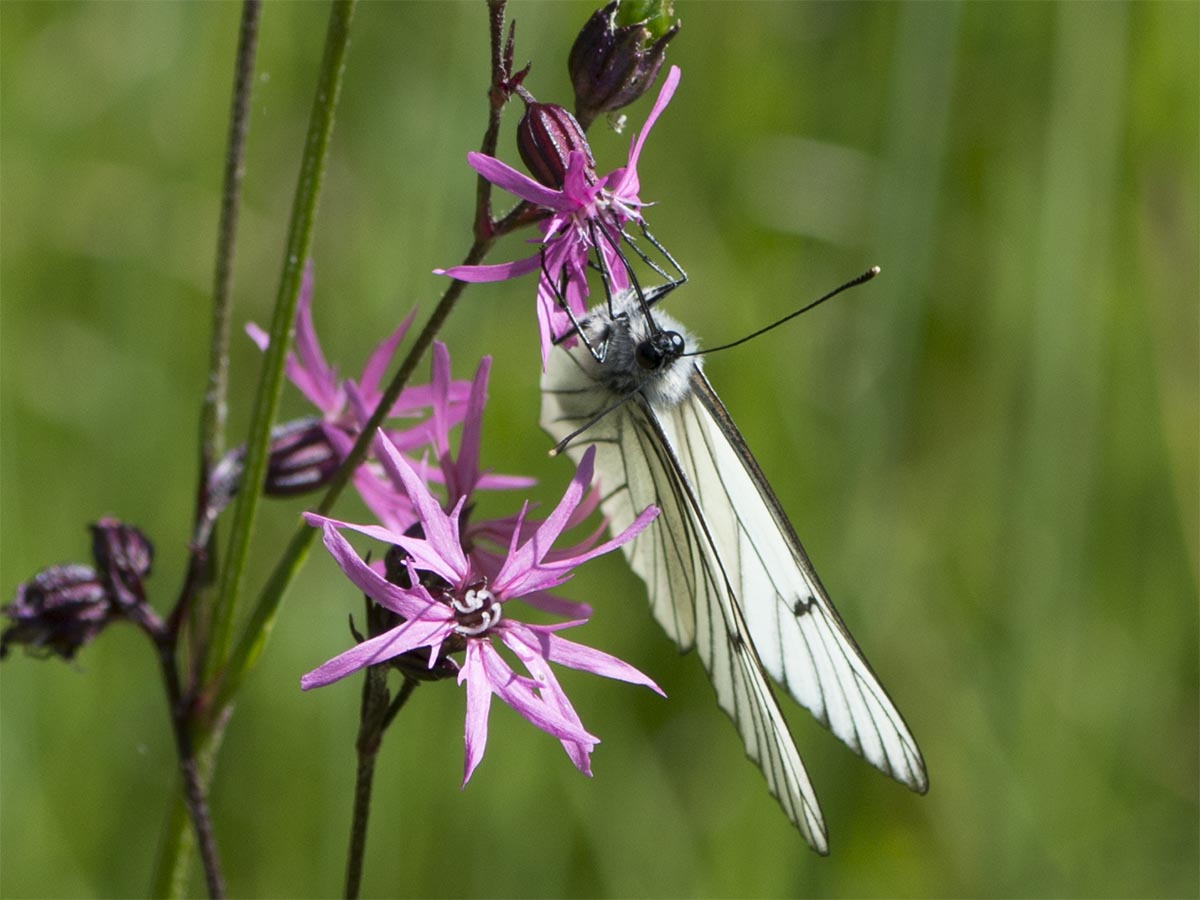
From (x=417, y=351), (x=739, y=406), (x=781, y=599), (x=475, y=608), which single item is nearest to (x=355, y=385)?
(x=417, y=351)

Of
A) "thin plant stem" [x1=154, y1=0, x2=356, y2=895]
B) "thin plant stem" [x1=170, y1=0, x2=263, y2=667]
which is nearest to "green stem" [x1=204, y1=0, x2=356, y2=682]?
"thin plant stem" [x1=154, y1=0, x2=356, y2=895]

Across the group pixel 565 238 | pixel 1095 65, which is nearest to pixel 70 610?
pixel 565 238

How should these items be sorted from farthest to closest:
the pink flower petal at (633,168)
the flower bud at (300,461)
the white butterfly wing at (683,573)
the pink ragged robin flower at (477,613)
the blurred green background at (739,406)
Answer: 1. the blurred green background at (739,406)
2. the flower bud at (300,461)
3. the white butterfly wing at (683,573)
4. the pink flower petal at (633,168)
5. the pink ragged robin flower at (477,613)

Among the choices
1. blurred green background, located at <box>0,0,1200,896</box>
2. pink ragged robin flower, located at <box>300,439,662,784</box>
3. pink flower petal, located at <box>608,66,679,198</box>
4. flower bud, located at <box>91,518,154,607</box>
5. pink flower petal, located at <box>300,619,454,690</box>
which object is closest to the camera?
pink flower petal, located at <box>300,619,454,690</box>

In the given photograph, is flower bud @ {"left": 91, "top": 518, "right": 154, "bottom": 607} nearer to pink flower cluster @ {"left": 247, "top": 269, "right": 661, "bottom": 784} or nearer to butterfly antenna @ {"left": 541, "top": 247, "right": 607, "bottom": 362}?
pink flower cluster @ {"left": 247, "top": 269, "right": 661, "bottom": 784}

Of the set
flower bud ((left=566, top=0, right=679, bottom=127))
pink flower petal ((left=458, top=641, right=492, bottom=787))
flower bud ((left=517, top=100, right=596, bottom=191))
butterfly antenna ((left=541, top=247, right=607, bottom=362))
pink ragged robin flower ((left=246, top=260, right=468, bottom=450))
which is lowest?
pink flower petal ((left=458, top=641, right=492, bottom=787))

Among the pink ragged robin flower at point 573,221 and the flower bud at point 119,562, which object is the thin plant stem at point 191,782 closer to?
the flower bud at point 119,562

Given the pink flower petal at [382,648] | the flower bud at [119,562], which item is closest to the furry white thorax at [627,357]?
the pink flower petal at [382,648]
